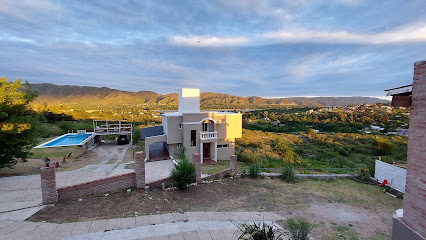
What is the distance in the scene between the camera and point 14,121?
31.4 ft

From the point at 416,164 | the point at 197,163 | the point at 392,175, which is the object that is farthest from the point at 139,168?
the point at 392,175

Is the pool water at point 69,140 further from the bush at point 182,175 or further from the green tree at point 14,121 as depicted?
the bush at point 182,175

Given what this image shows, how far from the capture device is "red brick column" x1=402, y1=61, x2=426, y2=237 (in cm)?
395

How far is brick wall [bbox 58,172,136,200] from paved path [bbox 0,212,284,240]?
5.69ft

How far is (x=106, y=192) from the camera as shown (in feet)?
27.4

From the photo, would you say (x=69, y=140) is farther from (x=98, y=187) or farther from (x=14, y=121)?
(x=98, y=187)

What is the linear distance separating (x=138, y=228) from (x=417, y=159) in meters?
7.02

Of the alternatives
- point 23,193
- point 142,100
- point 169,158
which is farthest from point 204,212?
point 142,100

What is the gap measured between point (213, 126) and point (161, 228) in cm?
1338

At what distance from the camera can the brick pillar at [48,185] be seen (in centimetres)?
700

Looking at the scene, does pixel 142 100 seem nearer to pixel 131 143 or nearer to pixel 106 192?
pixel 131 143

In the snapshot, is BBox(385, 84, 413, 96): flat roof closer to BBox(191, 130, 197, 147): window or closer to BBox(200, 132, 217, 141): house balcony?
BBox(200, 132, 217, 141): house balcony

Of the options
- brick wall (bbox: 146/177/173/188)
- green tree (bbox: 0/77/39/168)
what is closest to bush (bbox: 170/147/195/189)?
brick wall (bbox: 146/177/173/188)

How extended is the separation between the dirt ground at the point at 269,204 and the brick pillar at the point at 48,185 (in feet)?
1.18
